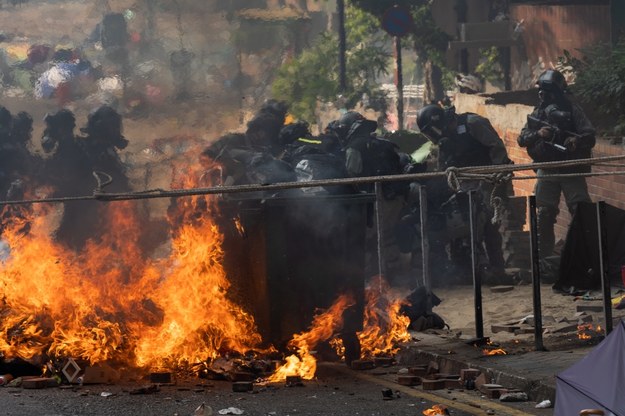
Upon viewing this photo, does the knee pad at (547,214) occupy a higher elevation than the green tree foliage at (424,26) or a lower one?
lower

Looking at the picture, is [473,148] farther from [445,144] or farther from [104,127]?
[104,127]

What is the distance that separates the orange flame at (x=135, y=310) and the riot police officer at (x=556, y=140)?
15.5ft

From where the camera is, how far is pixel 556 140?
46.3 feet

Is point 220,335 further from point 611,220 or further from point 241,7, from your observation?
point 241,7

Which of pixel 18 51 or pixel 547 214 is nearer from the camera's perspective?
pixel 547 214

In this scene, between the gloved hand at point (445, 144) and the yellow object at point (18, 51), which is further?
the yellow object at point (18, 51)

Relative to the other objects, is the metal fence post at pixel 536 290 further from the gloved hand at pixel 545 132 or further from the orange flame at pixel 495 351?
the gloved hand at pixel 545 132

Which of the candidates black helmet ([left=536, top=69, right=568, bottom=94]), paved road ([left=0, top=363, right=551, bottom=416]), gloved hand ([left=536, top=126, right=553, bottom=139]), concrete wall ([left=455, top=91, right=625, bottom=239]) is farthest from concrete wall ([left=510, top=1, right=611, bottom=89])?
paved road ([left=0, top=363, right=551, bottom=416])

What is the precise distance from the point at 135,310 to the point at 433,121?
509cm

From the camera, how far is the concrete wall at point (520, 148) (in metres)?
15.2

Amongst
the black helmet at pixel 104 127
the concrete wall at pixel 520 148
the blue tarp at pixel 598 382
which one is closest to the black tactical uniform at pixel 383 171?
the concrete wall at pixel 520 148

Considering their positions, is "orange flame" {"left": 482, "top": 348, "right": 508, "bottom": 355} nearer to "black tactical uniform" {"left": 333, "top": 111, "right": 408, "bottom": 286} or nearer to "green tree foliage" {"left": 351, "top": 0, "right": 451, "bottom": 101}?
"black tactical uniform" {"left": 333, "top": 111, "right": 408, "bottom": 286}

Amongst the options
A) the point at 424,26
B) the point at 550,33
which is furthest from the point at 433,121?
the point at 424,26

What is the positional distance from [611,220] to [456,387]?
444 centimetres
